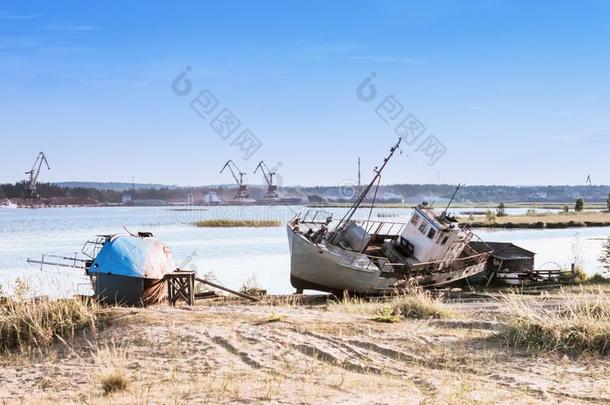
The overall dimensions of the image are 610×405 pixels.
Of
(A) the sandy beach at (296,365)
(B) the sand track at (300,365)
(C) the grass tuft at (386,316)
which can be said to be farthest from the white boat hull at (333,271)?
(B) the sand track at (300,365)

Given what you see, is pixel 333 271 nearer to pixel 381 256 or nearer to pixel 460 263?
pixel 381 256

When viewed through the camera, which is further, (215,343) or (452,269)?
(452,269)

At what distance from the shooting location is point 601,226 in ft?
262

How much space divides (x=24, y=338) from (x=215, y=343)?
375 centimetres

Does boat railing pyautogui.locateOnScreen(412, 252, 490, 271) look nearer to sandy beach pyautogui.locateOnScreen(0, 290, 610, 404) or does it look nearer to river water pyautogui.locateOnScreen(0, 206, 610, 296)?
river water pyautogui.locateOnScreen(0, 206, 610, 296)

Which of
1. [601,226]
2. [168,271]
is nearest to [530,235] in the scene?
[601,226]

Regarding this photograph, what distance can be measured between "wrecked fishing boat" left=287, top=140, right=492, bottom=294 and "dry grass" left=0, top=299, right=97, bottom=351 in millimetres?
12813

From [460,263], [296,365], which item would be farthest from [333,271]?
[296,365]

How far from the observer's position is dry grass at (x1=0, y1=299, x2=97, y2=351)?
1338 cm

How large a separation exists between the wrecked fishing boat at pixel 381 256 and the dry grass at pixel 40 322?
12.8 metres

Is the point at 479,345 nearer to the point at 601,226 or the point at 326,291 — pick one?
the point at 326,291

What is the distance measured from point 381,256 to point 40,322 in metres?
17.3

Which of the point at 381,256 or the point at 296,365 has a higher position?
the point at 381,256

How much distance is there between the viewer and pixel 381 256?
1143 inches
